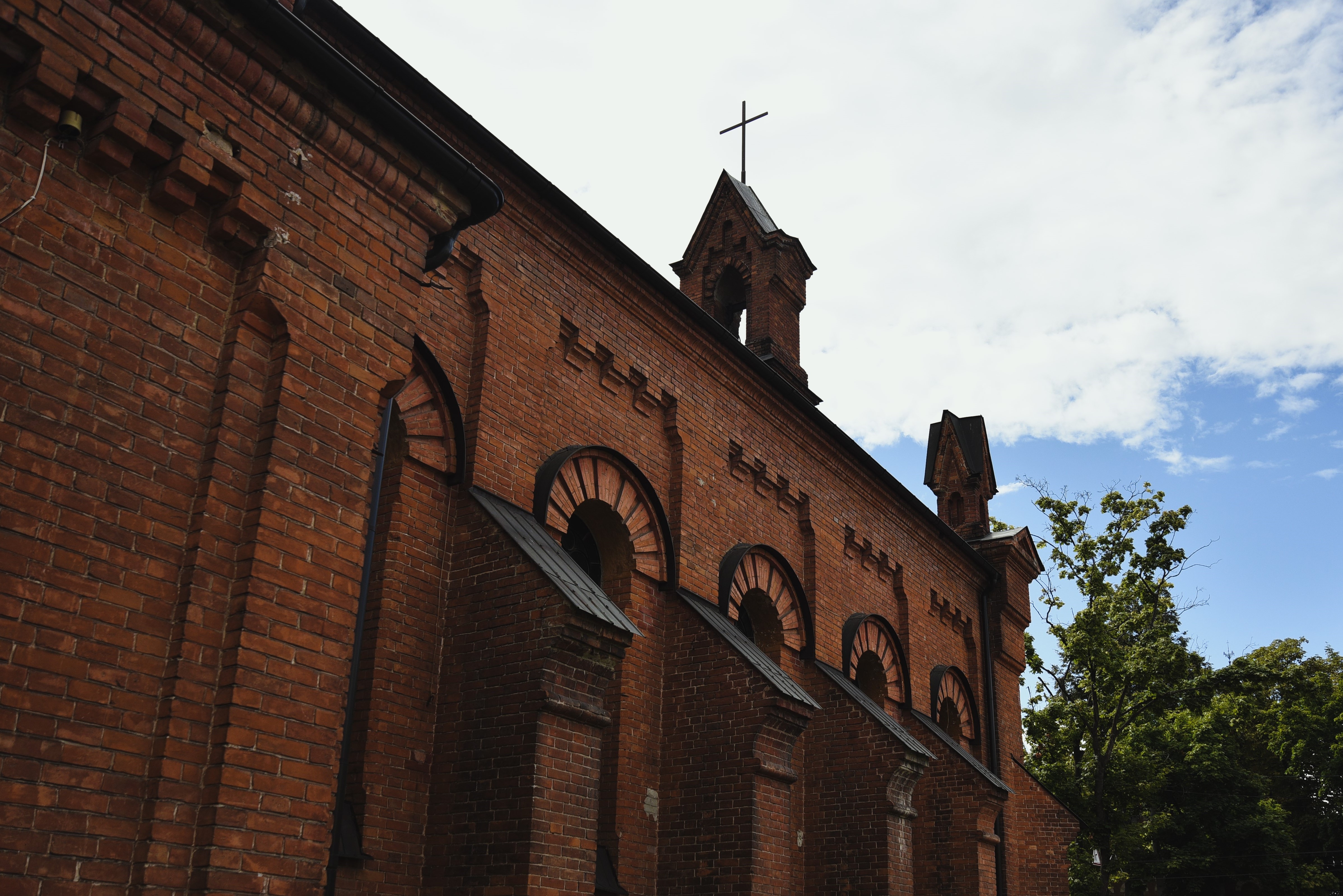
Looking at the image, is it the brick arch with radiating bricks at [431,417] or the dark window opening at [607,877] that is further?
the dark window opening at [607,877]

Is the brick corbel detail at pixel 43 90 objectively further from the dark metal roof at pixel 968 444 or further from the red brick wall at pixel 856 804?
the dark metal roof at pixel 968 444

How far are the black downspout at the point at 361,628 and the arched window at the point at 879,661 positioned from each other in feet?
→ 26.0

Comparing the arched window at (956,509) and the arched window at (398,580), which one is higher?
the arched window at (956,509)

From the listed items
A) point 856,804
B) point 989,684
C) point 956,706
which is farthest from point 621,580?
point 989,684

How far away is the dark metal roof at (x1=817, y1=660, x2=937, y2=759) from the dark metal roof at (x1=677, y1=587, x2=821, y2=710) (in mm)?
1704

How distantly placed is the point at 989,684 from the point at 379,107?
1571cm

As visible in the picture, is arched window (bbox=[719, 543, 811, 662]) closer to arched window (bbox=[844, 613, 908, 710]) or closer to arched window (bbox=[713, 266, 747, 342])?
arched window (bbox=[844, 613, 908, 710])

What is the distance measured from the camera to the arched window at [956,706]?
16.5 metres

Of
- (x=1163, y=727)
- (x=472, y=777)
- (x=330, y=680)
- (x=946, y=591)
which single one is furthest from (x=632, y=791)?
(x=1163, y=727)

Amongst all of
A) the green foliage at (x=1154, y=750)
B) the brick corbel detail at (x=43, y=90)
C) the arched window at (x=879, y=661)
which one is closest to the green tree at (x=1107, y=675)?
the green foliage at (x=1154, y=750)

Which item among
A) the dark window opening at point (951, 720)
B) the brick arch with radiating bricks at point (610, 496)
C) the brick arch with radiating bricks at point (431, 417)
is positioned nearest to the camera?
the brick arch with radiating bricks at point (431, 417)

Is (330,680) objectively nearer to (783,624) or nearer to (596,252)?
(596,252)

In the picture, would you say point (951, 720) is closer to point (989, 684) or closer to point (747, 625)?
point (989, 684)

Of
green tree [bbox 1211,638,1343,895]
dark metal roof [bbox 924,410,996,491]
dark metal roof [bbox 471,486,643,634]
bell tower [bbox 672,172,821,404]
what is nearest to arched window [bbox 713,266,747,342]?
bell tower [bbox 672,172,821,404]
